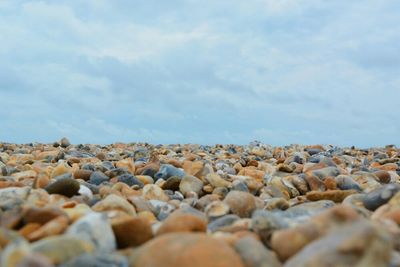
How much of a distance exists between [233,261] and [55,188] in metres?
1.85

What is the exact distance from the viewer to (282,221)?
2.02 metres

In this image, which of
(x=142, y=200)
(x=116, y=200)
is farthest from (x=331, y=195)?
(x=116, y=200)

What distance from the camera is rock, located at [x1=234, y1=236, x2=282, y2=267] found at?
1.59 m

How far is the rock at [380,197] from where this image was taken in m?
2.70

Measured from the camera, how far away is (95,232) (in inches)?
70.5

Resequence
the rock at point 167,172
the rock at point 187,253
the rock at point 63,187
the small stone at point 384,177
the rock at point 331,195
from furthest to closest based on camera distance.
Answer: the small stone at point 384,177, the rock at point 167,172, the rock at point 331,195, the rock at point 63,187, the rock at point 187,253

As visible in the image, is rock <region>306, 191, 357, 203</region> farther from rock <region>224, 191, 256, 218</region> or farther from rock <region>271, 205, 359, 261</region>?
rock <region>271, 205, 359, 261</region>

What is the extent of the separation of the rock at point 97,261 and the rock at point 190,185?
2.19 meters

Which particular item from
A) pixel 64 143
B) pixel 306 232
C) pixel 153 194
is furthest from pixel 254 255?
pixel 64 143

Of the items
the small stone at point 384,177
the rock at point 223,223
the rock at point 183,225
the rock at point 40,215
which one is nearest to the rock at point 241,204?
the rock at point 223,223

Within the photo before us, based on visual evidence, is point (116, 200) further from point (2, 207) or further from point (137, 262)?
point (137, 262)

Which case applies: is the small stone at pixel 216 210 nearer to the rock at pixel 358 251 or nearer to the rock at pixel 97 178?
the rock at pixel 358 251

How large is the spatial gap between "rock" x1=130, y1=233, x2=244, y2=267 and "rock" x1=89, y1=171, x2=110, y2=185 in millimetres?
2506

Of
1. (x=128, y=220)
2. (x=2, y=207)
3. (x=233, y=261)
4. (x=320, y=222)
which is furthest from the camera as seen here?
(x=2, y=207)
